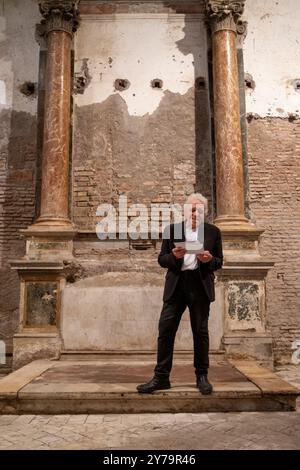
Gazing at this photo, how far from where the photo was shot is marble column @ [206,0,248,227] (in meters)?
6.23

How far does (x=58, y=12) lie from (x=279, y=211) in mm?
4590

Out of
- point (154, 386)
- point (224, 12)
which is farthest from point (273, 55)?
point (154, 386)

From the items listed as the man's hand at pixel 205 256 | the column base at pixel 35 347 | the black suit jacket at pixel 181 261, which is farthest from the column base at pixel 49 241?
the man's hand at pixel 205 256

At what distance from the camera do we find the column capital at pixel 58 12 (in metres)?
6.67

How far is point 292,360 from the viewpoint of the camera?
652 centimetres

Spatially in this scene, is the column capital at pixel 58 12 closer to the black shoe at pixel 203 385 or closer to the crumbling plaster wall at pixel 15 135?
the crumbling plaster wall at pixel 15 135

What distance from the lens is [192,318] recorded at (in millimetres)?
3654

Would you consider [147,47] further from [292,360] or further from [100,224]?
[292,360]

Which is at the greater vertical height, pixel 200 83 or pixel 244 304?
pixel 200 83

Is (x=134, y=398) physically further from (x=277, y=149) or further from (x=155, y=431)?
(x=277, y=149)

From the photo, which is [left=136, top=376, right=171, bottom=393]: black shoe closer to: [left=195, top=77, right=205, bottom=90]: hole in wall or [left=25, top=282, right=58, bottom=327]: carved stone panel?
[left=25, top=282, right=58, bottom=327]: carved stone panel

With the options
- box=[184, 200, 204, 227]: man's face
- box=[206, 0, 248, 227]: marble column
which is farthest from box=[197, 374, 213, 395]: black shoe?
box=[206, 0, 248, 227]: marble column

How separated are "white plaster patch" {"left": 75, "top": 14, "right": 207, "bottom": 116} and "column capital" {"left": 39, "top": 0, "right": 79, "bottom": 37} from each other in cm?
47

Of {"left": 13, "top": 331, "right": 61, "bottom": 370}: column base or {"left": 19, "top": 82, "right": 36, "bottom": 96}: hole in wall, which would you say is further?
{"left": 19, "top": 82, "right": 36, "bottom": 96}: hole in wall
